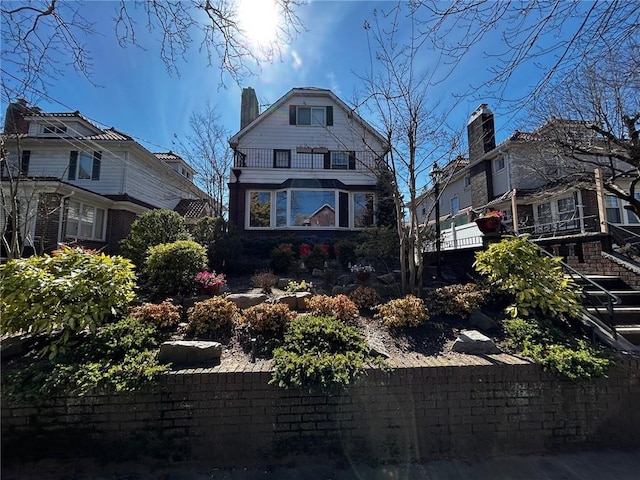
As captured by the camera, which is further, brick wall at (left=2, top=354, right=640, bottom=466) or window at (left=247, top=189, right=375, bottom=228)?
window at (left=247, top=189, right=375, bottom=228)

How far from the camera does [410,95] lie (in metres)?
5.98

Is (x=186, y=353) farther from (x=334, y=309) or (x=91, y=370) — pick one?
(x=334, y=309)

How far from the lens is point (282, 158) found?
15.4m

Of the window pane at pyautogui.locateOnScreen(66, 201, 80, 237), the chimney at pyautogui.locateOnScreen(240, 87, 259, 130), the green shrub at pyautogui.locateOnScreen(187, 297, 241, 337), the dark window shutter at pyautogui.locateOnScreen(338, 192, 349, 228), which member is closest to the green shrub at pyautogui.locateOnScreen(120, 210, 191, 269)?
the green shrub at pyautogui.locateOnScreen(187, 297, 241, 337)

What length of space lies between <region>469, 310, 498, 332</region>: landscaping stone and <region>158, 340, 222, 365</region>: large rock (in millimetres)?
3672

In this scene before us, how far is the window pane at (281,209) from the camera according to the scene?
13.7 metres

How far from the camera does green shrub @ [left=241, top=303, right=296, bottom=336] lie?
3.96 metres

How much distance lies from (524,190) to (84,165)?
22.0 m

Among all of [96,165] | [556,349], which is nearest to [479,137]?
[556,349]

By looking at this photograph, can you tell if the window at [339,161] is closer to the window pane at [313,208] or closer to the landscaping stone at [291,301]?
the window pane at [313,208]

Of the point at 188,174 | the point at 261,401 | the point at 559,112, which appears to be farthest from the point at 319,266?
the point at 188,174

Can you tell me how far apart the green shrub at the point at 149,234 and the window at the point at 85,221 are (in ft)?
23.8

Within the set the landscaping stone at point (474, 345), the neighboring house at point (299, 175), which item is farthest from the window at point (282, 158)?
the landscaping stone at point (474, 345)

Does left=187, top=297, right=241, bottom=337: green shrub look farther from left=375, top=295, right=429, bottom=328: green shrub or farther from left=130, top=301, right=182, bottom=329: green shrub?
left=375, top=295, right=429, bottom=328: green shrub
